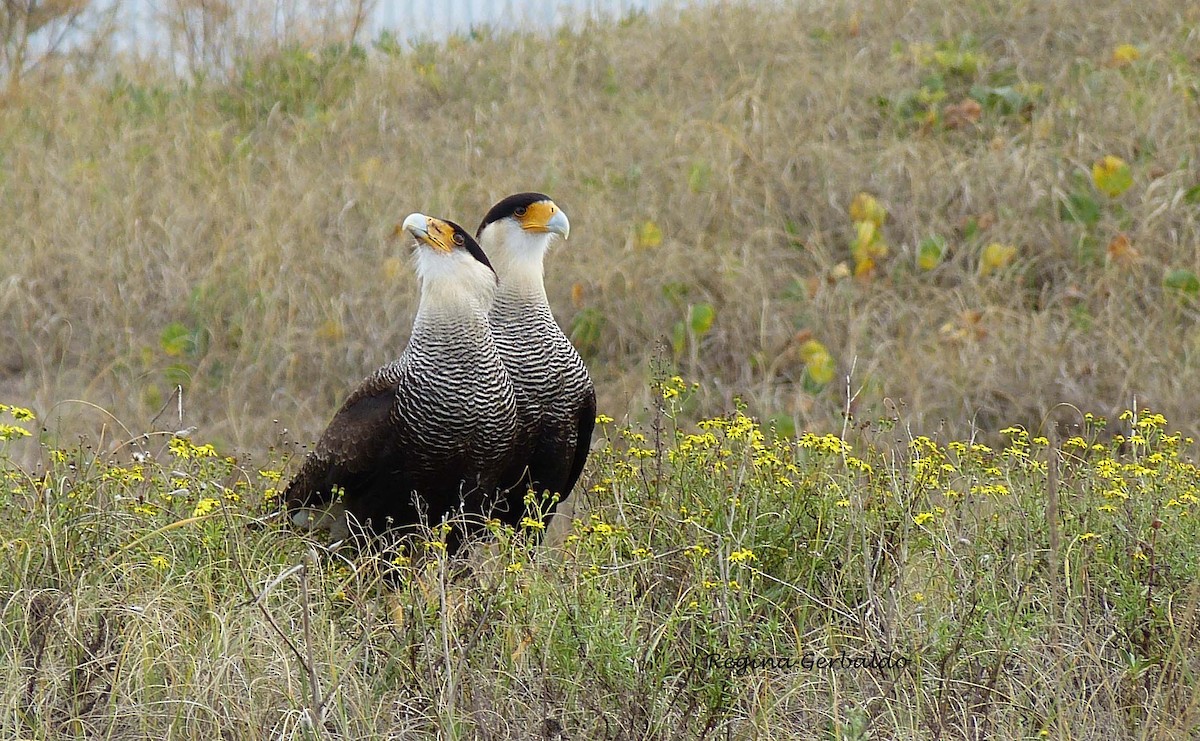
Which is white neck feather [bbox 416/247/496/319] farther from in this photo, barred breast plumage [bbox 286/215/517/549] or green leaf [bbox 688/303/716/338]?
green leaf [bbox 688/303/716/338]

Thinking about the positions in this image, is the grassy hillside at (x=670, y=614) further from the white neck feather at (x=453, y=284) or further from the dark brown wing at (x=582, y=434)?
the white neck feather at (x=453, y=284)

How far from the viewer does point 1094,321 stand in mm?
6438

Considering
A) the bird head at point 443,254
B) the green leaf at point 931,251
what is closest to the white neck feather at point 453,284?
the bird head at point 443,254

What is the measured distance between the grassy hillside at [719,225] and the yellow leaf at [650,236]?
1cm

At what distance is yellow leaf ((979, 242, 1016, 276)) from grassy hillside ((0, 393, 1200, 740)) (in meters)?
3.05

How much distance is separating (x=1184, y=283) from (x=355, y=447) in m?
3.97

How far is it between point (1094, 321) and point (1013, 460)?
276 cm

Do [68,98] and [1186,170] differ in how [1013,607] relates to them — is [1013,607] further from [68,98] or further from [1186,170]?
[68,98]

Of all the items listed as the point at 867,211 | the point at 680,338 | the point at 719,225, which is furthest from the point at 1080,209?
the point at 680,338

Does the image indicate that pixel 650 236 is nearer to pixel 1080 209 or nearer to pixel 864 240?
pixel 864 240

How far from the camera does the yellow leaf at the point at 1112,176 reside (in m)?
6.83

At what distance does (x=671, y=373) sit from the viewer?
5.46 meters

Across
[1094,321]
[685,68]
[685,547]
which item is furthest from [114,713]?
[685,68]

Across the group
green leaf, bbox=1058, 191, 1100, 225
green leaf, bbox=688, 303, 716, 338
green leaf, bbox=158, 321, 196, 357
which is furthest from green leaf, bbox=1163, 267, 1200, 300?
green leaf, bbox=158, 321, 196, 357
